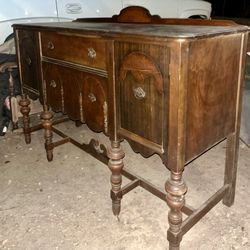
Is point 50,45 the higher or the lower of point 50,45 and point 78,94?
the higher

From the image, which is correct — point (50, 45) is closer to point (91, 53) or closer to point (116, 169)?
point (91, 53)

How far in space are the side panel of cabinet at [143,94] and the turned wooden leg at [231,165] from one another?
52 cm

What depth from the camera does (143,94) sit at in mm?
1366

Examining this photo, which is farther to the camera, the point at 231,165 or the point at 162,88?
the point at 231,165

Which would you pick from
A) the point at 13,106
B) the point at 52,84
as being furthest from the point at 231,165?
Result: the point at 13,106

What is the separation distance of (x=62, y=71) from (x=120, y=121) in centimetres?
56

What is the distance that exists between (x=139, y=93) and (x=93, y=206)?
86cm

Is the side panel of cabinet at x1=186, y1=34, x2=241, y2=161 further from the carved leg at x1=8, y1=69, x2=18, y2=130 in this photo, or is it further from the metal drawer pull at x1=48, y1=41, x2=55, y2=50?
the carved leg at x1=8, y1=69, x2=18, y2=130

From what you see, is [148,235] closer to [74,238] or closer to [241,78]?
[74,238]

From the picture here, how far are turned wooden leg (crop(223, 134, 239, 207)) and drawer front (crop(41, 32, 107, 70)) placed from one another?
30.3 inches

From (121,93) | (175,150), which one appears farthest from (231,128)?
(121,93)

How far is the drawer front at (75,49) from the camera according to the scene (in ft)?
5.04

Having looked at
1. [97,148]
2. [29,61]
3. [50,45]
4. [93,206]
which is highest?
[50,45]

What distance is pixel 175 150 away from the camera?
130 centimetres
